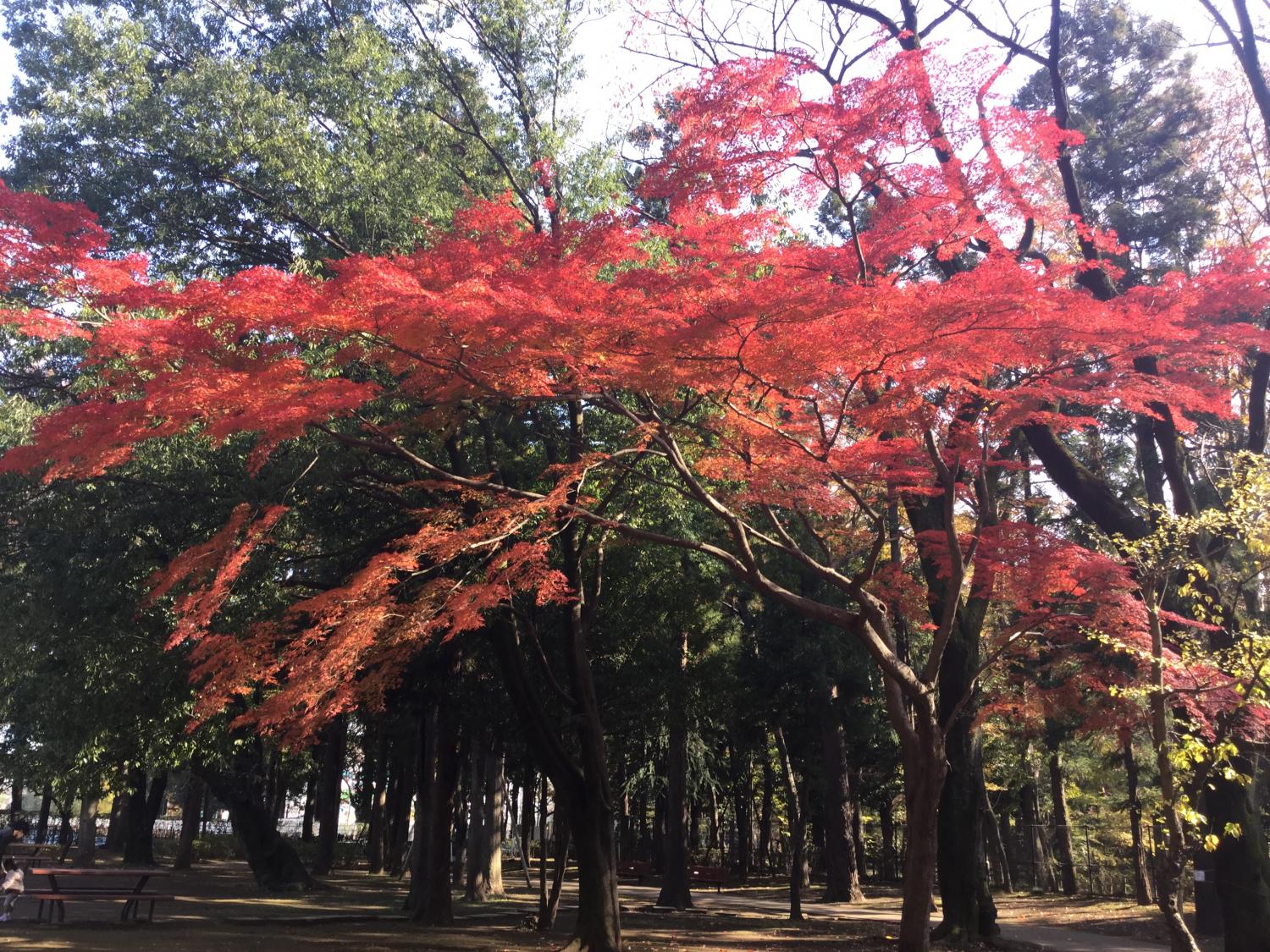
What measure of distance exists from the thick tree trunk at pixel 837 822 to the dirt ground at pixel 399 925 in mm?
695

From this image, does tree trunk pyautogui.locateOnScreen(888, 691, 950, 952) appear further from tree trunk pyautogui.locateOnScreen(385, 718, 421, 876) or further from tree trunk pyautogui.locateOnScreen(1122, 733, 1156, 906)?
tree trunk pyautogui.locateOnScreen(385, 718, 421, 876)

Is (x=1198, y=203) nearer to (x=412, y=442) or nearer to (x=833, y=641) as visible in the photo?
(x=833, y=641)

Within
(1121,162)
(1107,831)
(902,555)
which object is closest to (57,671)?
(902,555)

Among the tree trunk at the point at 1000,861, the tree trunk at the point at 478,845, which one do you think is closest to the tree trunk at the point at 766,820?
the tree trunk at the point at 1000,861

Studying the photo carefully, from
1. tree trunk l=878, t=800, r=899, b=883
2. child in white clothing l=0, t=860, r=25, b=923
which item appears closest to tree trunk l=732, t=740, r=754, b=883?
tree trunk l=878, t=800, r=899, b=883

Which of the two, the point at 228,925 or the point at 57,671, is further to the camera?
the point at 228,925

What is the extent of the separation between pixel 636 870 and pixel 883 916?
9.96 meters

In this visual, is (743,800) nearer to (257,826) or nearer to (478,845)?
(478,845)

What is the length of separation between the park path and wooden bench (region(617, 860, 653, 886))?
645mm

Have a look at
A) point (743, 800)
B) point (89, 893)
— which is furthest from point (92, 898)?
point (743, 800)

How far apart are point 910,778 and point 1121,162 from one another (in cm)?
1288

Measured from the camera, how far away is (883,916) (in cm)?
1761

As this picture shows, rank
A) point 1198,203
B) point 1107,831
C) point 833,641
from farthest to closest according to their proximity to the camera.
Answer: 1. point 1107,831
2. point 833,641
3. point 1198,203

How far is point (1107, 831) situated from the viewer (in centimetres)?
2723
